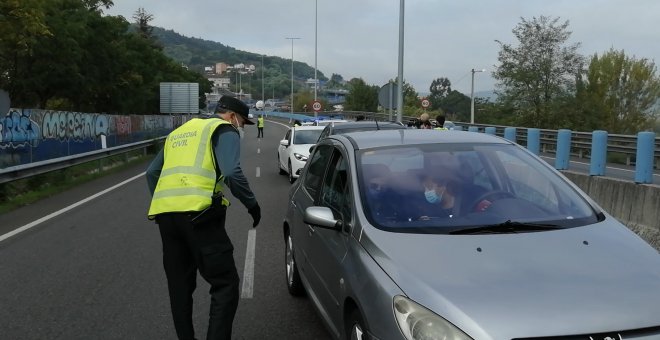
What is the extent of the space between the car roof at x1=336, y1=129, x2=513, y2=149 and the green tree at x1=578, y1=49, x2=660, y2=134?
4238cm

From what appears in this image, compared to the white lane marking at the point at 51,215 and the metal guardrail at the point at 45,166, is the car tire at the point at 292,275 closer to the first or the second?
the white lane marking at the point at 51,215

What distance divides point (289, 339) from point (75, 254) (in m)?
3.82

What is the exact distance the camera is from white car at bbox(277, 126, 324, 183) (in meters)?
14.4

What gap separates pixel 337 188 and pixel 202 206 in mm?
996

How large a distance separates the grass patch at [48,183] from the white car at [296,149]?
17.2 ft

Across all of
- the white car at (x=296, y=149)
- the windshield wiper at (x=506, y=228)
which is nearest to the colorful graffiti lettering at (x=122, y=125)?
the white car at (x=296, y=149)

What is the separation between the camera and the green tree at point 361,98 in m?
92.2

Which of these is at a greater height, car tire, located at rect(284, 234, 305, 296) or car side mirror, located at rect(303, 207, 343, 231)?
car side mirror, located at rect(303, 207, 343, 231)

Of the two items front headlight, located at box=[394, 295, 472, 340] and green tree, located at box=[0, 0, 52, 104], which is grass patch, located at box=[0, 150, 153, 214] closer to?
green tree, located at box=[0, 0, 52, 104]

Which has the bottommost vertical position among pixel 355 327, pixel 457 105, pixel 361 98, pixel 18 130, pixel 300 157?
pixel 300 157

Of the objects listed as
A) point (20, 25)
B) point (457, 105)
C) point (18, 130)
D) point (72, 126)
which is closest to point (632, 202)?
point (18, 130)

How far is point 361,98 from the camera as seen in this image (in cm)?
9231

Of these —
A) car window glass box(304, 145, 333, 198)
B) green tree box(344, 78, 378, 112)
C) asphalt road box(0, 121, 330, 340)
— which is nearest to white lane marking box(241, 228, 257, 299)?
asphalt road box(0, 121, 330, 340)

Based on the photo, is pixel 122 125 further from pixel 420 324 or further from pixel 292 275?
pixel 420 324
